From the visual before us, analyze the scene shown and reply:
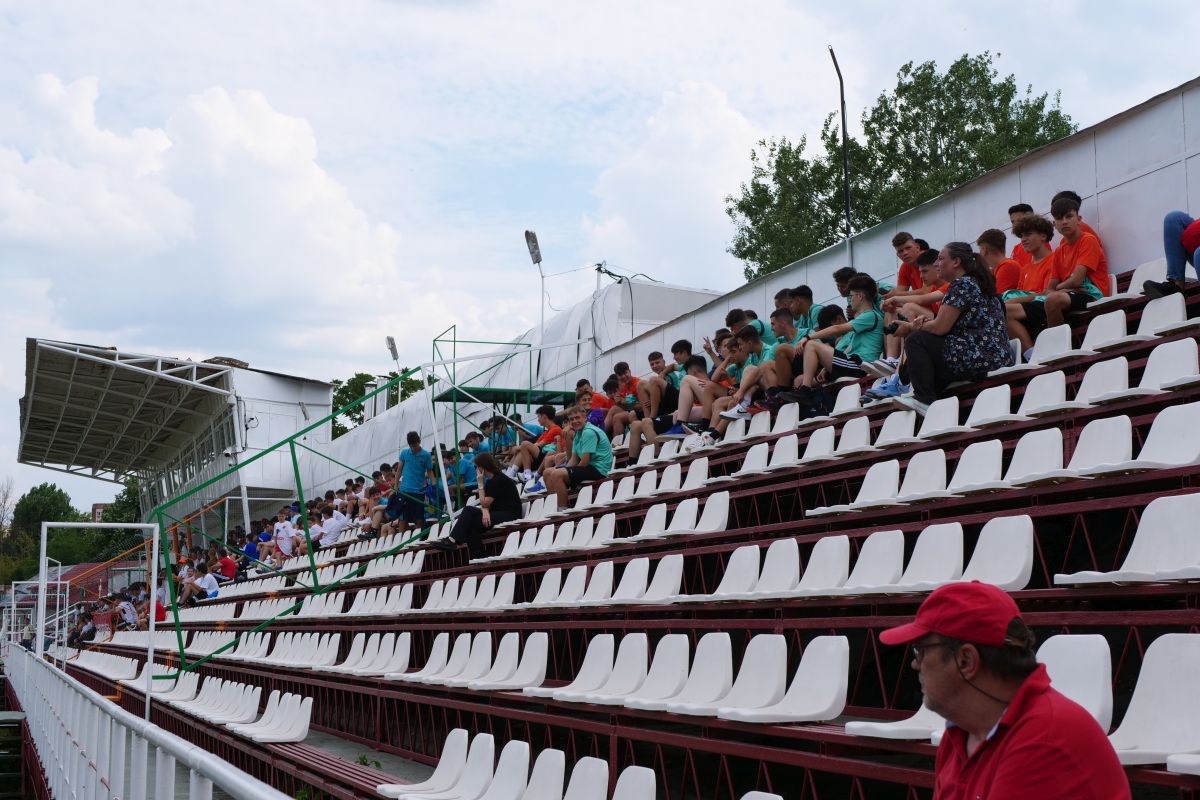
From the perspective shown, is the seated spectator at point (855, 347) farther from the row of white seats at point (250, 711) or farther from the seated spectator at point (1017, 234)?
the row of white seats at point (250, 711)

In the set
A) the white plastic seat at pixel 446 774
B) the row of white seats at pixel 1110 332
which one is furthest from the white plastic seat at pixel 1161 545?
the white plastic seat at pixel 446 774

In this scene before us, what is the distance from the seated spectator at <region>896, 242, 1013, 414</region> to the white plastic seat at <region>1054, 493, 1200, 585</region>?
2.63m

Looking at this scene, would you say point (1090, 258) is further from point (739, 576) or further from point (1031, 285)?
point (739, 576)

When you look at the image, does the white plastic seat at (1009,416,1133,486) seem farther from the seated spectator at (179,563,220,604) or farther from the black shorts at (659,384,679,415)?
the seated spectator at (179,563,220,604)

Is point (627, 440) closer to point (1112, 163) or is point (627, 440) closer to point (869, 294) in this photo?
point (869, 294)

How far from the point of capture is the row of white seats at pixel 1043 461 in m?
3.95

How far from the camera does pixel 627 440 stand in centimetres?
1036

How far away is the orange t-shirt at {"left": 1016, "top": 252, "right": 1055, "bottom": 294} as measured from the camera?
6.57 meters

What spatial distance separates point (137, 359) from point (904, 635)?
24410mm

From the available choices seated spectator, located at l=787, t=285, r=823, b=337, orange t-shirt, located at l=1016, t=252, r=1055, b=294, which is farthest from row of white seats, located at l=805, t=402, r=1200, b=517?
seated spectator, located at l=787, t=285, r=823, b=337

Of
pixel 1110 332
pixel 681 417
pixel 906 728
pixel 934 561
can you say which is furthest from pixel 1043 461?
pixel 681 417

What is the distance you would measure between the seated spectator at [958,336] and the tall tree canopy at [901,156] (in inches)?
876

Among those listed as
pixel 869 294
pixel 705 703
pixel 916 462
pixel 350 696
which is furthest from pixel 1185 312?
pixel 350 696

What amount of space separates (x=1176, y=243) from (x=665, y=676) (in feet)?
10.7
